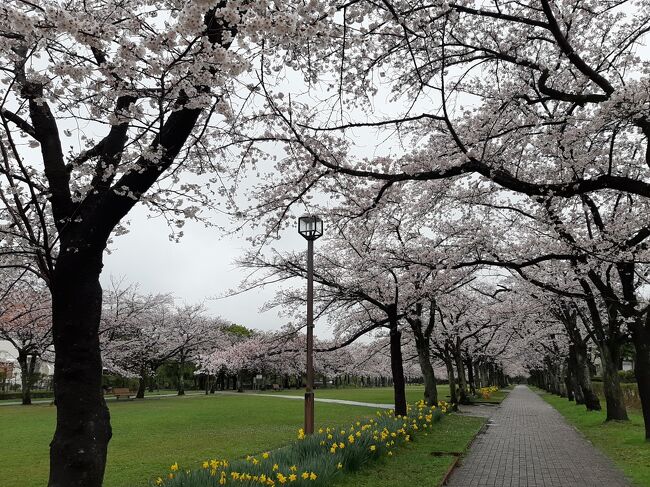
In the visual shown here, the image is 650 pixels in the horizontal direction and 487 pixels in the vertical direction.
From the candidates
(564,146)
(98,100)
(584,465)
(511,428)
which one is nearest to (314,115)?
(98,100)

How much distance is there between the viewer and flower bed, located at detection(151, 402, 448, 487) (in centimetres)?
539

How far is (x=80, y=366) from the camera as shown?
13.8 ft

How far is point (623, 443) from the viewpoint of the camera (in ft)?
38.4

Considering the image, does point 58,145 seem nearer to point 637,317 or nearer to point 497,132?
point 497,132

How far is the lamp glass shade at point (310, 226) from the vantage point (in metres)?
9.36

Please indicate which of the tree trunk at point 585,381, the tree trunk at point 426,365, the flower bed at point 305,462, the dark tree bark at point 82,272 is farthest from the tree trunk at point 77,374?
the tree trunk at point 585,381

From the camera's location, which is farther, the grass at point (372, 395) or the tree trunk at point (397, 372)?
the grass at point (372, 395)

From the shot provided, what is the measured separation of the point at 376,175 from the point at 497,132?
3.10m

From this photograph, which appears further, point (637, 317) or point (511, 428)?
point (511, 428)

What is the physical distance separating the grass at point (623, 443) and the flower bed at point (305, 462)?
13.8ft

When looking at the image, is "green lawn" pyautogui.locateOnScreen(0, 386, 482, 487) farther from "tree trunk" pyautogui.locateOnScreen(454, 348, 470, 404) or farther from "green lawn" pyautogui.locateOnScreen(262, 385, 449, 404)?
"green lawn" pyautogui.locateOnScreen(262, 385, 449, 404)

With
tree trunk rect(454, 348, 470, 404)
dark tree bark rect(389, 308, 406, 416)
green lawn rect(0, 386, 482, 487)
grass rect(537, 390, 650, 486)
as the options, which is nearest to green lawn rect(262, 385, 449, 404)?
tree trunk rect(454, 348, 470, 404)

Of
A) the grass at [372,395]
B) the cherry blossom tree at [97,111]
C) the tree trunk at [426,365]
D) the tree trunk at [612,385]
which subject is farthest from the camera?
the grass at [372,395]

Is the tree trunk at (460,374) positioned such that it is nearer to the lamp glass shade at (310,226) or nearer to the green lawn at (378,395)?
the green lawn at (378,395)
